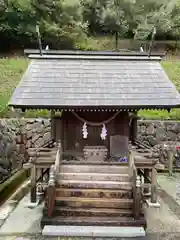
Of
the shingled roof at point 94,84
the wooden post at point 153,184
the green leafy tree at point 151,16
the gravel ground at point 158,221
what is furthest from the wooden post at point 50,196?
the green leafy tree at point 151,16

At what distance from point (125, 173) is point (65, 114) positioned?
2.70 metres

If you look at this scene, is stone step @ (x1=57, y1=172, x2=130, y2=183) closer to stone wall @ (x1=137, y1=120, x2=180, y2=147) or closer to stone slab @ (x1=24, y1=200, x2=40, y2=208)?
stone slab @ (x1=24, y1=200, x2=40, y2=208)

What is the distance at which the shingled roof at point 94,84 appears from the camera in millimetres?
8859

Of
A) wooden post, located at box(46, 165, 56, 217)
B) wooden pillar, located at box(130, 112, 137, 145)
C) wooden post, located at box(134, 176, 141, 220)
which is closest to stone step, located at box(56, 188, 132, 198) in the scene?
wooden post, located at box(46, 165, 56, 217)

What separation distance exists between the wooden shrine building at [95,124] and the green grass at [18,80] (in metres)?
6.10

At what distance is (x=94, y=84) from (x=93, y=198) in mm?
3438

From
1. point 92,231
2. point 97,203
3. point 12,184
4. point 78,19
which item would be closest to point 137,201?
point 97,203

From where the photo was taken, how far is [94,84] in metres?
9.54

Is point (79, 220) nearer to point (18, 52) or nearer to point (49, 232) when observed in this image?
point (49, 232)

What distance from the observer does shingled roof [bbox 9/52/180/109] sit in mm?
8859

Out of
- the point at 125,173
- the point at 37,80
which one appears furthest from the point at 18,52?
the point at 125,173

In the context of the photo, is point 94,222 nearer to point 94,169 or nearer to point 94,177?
point 94,177

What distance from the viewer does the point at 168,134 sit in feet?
52.5

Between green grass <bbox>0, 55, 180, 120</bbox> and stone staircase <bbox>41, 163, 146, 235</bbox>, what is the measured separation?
758 centimetres
